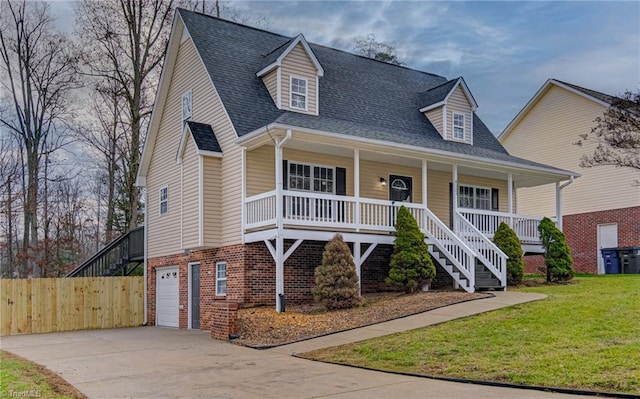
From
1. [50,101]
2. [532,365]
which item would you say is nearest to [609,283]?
[532,365]

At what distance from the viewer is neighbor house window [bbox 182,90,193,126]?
18953 millimetres

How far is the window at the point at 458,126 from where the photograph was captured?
69.7 feet

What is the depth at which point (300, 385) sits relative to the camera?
818 cm

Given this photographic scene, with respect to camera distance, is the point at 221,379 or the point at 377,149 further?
the point at 377,149

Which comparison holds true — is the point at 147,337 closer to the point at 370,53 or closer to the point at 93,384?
the point at 93,384

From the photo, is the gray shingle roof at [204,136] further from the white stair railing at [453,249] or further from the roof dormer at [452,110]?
the roof dormer at [452,110]

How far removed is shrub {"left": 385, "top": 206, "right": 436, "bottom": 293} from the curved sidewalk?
201 centimetres

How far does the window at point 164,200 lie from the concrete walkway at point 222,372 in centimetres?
602

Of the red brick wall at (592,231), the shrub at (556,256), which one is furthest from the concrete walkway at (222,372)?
the red brick wall at (592,231)

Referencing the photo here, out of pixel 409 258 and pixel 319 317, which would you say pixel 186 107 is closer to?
pixel 409 258

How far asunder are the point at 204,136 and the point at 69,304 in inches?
268

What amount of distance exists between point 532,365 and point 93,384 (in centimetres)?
613

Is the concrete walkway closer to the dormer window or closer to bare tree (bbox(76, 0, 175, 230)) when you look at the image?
the dormer window

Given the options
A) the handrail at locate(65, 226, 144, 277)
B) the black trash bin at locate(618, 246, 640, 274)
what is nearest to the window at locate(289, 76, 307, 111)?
the handrail at locate(65, 226, 144, 277)
